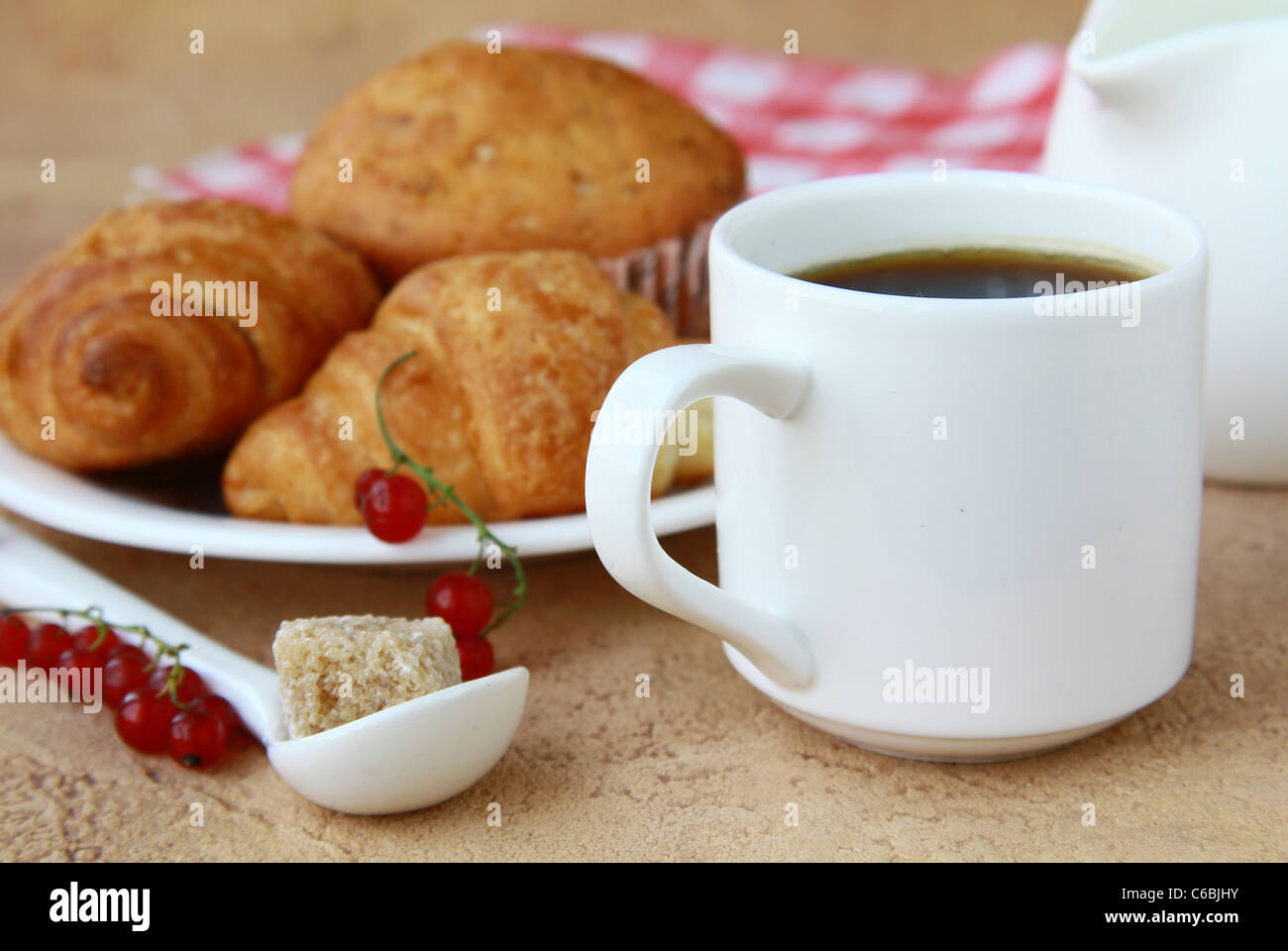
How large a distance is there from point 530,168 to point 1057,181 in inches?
18.9

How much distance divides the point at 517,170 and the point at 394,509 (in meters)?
0.38

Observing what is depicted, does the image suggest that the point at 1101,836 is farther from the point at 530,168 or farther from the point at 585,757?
the point at 530,168

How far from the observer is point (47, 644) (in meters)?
0.81

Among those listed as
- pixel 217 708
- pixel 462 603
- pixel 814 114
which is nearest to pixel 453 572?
pixel 462 603

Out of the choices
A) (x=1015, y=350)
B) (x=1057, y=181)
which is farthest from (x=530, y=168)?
(x=1015, y=350)

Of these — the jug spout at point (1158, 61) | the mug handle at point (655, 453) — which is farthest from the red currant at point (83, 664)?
the jug spout at point (1158, 61)

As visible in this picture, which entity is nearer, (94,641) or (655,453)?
(655,453)

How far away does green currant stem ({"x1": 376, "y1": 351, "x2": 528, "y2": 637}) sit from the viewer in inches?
32.3

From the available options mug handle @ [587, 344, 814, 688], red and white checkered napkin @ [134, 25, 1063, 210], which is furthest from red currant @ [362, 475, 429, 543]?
red and white checkered napkin @ [134, 25, 1063, 210]

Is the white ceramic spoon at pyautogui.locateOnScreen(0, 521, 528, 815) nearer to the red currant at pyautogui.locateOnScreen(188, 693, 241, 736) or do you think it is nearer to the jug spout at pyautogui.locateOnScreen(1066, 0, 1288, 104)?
the red currant at pyautogui.locateOnScreen(188, 693, 241, 736)

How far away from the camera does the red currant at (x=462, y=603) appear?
0.81m

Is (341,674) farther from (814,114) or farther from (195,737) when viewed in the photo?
(814,114)

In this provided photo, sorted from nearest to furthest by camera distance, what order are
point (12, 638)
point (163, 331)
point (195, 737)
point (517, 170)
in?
point (195, 737) < point (12, 638) < point (163, 331) < point (517, 170)

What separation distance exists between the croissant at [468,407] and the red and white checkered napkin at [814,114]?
24.0 inches
